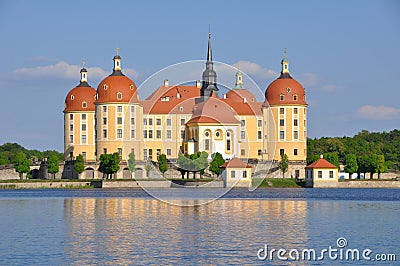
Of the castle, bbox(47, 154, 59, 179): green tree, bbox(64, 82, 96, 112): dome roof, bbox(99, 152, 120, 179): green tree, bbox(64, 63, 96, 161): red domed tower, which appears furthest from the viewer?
bbox(64, 82, 96, 112): dome roof

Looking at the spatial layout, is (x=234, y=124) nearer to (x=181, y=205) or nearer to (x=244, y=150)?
(x=244, y=150)

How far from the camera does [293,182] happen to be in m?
76.8

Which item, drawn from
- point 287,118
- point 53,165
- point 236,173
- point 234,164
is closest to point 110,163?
point 53,165

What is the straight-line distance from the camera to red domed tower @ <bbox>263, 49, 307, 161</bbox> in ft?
300

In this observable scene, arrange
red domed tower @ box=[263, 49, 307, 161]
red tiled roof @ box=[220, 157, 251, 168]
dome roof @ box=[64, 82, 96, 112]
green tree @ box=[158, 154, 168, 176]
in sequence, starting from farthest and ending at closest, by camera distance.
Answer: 1. dome roof @ box=[64, 82, 96, 112]
2. red domed tower @ box=[263, 49, 307, 161]
3. green tree @ box=[158, 154, 168, 176]
4. red tiled roof @ box=[220, 157, 251, 168]

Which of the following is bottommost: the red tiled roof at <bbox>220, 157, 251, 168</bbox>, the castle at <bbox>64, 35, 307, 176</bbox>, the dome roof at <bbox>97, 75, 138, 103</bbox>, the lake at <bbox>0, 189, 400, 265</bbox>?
the lake at <bbox>0, 189, 400, 265</bbox>

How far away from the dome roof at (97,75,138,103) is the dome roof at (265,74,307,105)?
45.5 ft

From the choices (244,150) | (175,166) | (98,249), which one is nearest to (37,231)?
(98,249)

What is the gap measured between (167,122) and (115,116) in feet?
18.8

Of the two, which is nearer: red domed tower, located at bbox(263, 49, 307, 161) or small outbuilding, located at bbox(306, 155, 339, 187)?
small outbuilding, located at bbox(306, 155, 339, 187)

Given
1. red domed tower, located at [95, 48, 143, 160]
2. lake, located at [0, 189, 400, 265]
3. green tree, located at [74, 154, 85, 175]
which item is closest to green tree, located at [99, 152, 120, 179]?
green tree, located at [74, 154, 85, 175]

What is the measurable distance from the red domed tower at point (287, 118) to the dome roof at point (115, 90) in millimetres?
13637

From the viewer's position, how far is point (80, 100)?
95438mm

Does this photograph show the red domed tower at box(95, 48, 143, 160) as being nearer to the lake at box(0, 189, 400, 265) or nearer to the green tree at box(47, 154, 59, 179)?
the green tree at box(47, 154, 59, 179)
